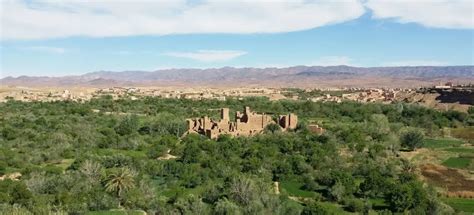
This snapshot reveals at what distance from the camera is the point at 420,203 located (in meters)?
26.6

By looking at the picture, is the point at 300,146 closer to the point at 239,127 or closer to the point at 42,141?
the point at 239,127

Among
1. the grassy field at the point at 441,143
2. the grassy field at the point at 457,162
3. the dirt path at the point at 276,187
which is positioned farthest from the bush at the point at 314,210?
the grassy field at the point at 441,143

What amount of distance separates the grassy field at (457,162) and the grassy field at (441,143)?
5462 mm

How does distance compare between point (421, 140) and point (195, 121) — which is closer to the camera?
point (421, 140)

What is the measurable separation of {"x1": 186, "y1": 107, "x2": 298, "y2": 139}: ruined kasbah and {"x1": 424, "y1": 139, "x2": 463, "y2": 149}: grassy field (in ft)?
36.7

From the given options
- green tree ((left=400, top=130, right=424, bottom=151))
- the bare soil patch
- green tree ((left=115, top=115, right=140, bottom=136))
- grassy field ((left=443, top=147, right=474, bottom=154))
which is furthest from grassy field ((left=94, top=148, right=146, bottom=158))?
grassy field ((left=443, top=147, right=474, bottom=154))

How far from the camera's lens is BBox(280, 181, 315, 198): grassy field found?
31.1 metres

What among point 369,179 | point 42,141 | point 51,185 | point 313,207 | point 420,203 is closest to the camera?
point 313,207

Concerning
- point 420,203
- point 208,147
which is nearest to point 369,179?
point 420,203

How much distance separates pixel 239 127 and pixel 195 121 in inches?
165

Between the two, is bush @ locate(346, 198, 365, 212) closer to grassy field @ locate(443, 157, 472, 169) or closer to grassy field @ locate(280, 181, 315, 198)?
grassy field @ locate(280, 181, 315, 198)

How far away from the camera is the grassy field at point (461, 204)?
1117 inches

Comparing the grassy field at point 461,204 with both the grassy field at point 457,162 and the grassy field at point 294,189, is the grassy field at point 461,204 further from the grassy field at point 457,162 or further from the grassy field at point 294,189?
the grassy field at point 457,162

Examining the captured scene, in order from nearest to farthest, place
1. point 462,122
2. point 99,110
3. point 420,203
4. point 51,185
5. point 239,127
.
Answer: point 420,203 → point 51,185 → point 239,127 → point 462,122 → point 99,110
